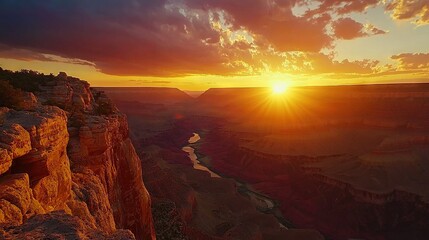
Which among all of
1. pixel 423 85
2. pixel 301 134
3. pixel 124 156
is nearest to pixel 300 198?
pixel 301 134

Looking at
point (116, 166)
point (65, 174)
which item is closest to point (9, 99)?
point (65, 174)

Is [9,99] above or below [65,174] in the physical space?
above

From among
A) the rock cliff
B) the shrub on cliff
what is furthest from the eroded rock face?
the shrub on cliff

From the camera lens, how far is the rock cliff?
7.48 m

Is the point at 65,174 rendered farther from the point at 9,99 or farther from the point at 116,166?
the point at 116,166

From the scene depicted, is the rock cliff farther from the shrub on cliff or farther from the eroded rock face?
the shrub on cliff

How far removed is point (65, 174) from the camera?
1273cm

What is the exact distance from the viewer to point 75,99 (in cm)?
2205

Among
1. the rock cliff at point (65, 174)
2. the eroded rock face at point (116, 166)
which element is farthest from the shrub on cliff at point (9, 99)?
the eroded rock face at point (116, 166)

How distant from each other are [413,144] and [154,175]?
53.3m

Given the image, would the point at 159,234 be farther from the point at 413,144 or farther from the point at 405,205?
the point at 413,144

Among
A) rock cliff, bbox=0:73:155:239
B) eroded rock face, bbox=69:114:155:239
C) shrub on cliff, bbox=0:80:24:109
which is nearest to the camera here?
rock cliff, bbox=0:73:155:239

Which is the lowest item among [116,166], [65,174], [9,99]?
[116,166]

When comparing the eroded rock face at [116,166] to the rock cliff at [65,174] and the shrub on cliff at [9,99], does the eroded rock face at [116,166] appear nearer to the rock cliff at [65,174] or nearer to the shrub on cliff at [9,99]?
the rock cliff at [65,174]
